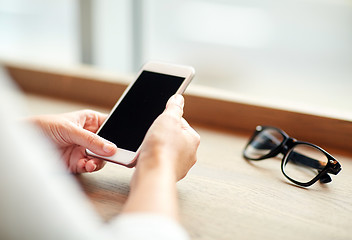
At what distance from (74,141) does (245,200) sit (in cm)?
27

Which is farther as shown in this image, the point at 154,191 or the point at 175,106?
the point at 175,106

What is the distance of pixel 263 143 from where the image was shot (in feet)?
2.41

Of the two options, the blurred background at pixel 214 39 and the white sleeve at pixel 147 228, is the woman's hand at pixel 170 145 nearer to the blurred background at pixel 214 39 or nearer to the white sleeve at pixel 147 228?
the white sleeve at pixel 147 228

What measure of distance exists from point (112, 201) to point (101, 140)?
9 centimetres

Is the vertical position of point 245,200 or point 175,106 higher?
point 175,106

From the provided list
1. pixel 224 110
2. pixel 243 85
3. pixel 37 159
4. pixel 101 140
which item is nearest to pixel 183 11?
pixel 243 85

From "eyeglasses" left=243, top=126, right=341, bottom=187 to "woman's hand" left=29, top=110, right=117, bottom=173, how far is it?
10.9 inches

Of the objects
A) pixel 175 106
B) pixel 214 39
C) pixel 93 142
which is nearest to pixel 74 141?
pixel 93 142

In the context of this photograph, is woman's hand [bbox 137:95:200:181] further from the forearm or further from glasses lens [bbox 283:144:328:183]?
glasses lens [bbox 283:144:328:183]

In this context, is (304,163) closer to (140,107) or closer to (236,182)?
(236,182)

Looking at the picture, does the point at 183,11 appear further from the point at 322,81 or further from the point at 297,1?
the point at 322,81

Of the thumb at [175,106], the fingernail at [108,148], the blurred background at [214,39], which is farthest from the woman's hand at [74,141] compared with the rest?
the blurred background at [214,39]

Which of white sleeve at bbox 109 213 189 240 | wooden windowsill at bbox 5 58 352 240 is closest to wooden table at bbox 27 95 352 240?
wooden windowsill at bbox 5 58 352 240

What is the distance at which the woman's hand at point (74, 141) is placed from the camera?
0.58 metres
